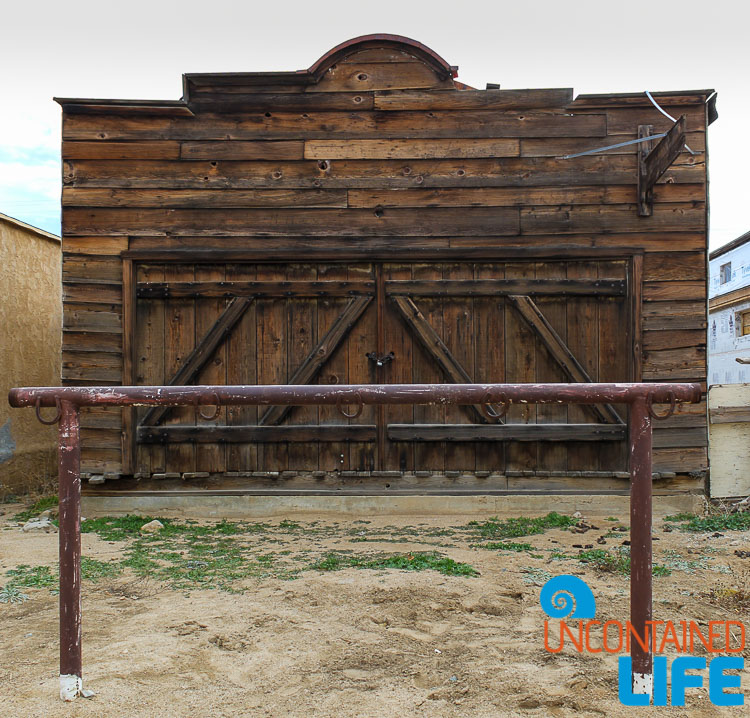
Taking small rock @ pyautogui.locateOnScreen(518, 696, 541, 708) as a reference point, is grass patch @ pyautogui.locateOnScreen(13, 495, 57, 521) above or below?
below

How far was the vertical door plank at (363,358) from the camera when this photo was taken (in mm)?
6402

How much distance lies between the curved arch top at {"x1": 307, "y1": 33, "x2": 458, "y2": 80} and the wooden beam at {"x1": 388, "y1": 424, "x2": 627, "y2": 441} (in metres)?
3.55

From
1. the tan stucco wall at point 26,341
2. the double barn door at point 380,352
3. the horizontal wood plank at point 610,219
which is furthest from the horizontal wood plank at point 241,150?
the tan stucco wall at point 26,341

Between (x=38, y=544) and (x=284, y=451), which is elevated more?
(x=284, y=451)

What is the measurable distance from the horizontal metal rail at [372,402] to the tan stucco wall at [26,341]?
606 cm

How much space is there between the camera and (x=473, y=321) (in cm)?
641

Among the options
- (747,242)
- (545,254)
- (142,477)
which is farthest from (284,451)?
(747,242)

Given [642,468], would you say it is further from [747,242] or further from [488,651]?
[747,242]

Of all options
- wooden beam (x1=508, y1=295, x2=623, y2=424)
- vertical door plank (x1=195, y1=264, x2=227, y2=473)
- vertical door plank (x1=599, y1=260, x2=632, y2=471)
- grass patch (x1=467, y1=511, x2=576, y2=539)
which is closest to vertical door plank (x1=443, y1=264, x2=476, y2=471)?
wooden beam (x1=508, y1=295, x2=623, y2=424)

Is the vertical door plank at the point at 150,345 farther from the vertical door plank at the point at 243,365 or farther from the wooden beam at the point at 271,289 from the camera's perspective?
the vertical door plank at the point at 243,365

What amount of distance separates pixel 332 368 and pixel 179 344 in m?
1.57

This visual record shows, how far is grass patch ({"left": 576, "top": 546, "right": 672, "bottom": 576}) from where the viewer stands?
4242 mm

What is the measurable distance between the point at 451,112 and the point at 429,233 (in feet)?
4.14

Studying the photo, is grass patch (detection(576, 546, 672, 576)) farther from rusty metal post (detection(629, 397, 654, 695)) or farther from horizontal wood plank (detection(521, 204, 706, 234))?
horizontal wood plank (detection(521, 204, 706, 234))
